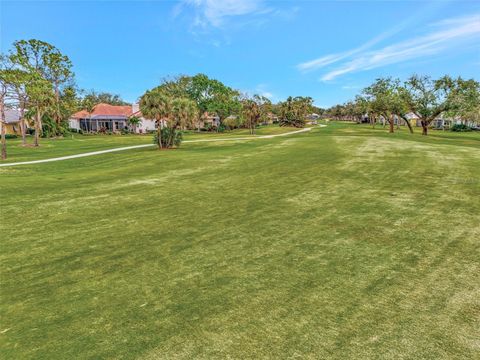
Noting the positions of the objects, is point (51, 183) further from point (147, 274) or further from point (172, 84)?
point (172, 84)

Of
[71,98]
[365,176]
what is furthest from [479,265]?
[71,98]

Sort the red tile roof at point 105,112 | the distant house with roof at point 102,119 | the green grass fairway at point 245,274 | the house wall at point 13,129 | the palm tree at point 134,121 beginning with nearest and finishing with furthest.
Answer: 1. the green grass fairway at point 245,274
2. the house wall at point 13,129
3. the palm tree at point 134,121
4. the distant house with roof at point 102,119
5. the red tile roof at point 105,112

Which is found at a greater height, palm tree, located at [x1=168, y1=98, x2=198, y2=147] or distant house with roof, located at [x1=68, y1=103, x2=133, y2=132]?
distant house with roof, located at [x1=68, y1=103, x2=133, y2=132]

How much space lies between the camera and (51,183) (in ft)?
47.0

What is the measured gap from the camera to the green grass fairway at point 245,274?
3.81 metres

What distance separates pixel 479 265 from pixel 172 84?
94.3 meters

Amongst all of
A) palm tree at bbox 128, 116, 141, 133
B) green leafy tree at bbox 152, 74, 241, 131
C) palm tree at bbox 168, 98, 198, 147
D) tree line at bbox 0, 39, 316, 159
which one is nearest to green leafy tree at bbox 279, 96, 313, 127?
tree line at bbox 0, 39, 316, 159

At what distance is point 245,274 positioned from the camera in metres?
5.46

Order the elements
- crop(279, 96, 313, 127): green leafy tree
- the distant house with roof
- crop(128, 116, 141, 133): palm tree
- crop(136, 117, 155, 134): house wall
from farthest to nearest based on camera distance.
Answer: crop(279, 96, 313, 127): green leafy tree → crop(136, 117, 155, 134): house wall → the distant house with roof → crop(128, 116, 141, 133): palm tree

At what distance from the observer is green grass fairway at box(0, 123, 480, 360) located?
12.5 ft

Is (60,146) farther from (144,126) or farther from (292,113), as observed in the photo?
(292,113)

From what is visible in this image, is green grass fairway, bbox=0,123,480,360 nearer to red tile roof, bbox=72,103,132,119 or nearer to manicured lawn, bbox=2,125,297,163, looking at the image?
manicured lawn, bbox=2,125,297,163

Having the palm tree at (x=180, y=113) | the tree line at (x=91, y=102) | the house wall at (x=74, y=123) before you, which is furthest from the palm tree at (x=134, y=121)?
the palm tree at (x=180, y=113)

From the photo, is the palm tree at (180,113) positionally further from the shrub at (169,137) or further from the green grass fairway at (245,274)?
the green grass fairway at (245,274)
